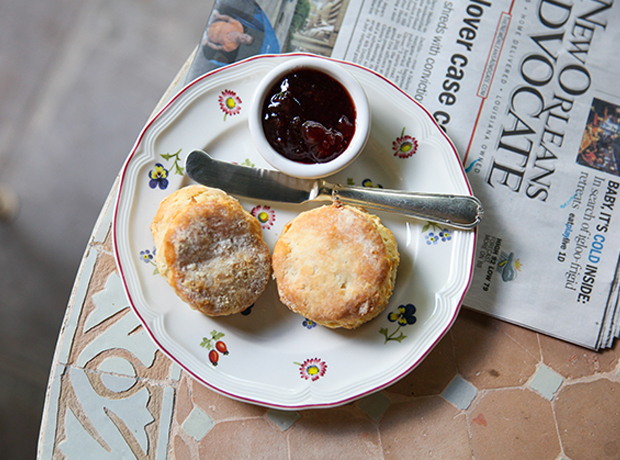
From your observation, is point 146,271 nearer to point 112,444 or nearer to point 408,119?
point 112,444

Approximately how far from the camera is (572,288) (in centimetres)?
208

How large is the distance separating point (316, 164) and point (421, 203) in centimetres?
51

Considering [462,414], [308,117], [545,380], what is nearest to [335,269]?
[308,117]

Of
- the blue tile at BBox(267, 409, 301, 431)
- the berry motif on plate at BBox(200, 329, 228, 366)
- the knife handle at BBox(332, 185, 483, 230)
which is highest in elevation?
the knife handle at BBox(332, 185, 483, 230)

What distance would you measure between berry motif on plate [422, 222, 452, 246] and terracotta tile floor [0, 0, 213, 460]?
6.85 ft

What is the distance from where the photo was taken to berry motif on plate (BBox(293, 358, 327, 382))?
73.6 inches

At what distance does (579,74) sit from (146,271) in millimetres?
2310

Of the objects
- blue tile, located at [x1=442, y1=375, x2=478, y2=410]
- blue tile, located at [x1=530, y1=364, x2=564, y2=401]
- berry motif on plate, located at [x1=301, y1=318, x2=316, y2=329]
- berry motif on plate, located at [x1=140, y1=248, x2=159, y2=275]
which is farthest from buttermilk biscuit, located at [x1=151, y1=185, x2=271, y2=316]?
blue tile, located at [x1=530, y1=364, x2=564, y2=401]

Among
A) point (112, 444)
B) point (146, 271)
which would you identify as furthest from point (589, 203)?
point (112, 444)

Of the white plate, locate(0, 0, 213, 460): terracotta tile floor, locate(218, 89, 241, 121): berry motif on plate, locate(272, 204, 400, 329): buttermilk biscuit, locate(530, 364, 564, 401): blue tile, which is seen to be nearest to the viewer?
locate(272, 204, 400, 329): buttermilk biscuit

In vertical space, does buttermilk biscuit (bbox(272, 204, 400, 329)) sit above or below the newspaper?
below

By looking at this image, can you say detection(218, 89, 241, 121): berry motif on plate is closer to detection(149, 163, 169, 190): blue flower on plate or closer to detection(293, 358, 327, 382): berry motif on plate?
detection(149, 163, 169, 190): blue flower on plate

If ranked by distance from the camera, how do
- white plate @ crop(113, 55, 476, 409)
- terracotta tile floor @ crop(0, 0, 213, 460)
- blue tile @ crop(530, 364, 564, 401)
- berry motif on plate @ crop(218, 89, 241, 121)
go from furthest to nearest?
terracotta tile floor @ crop(0, 0, 213, 460), blue tile @ crop(530, 364, 564, 401), berry motif on plate @ crop(218, 89, 241, 121), white plate @ crop(113, 55, 476, 409)

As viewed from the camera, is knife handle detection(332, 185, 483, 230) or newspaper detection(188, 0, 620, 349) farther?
newspaper detection(188, 0, 620, 349)
